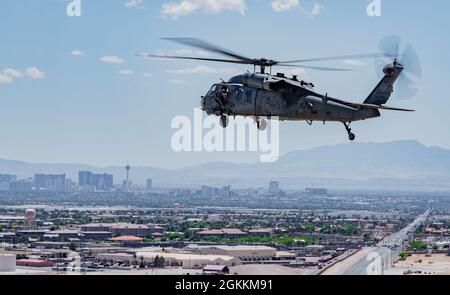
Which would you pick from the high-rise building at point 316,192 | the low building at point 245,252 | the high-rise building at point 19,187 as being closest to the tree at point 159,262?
the low building at point 245,252

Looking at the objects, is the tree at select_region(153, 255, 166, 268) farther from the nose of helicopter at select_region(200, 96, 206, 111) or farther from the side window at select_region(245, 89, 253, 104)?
the side window at select_region(245, 89, 253, 104)

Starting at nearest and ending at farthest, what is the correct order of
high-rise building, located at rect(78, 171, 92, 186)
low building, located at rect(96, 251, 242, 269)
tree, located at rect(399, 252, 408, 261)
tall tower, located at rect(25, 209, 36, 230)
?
1. low building, located at rect(96, 251, 242, 269)
2. tree, located at rect(399, 252, 408, 261)
3. tall tower, located at rect(25, 209, 36, 230)
4. high-rise building, located at rect(78, 171, 92, 186)

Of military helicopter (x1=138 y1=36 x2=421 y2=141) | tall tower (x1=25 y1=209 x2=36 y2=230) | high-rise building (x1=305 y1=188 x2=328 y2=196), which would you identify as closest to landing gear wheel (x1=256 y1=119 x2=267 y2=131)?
military helicopter (x1=138 y1=36 x2=421 y2=141)

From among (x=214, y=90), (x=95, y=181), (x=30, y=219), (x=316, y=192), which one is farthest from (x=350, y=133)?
(x=95, y=181)

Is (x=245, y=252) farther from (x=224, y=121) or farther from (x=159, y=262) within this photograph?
(x=224, y=121)
